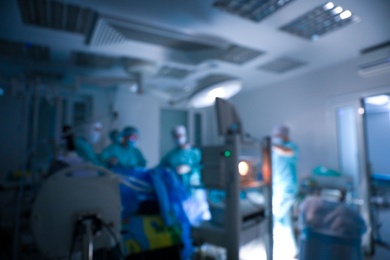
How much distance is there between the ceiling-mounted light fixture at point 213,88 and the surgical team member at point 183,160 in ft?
3.98

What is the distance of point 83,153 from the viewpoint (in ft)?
8.41

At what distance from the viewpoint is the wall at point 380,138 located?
0.87m

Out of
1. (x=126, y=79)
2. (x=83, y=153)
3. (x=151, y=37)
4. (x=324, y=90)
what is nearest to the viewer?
(x=151, y=37)

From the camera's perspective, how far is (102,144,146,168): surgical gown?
9.47ft

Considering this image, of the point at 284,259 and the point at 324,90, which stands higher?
the point at 324,90

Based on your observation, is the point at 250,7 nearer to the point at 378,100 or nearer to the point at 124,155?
the point at 378,100

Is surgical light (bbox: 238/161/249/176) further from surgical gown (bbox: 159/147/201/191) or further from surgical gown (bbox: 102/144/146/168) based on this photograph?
surgical gown (bbox: 102/144/146/168)

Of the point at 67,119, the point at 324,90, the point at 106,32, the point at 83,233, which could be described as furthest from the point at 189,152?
the point at 67,119

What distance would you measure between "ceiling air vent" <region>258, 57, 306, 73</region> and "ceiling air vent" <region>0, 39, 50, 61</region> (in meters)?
2.75

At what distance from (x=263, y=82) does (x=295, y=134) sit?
3.45 feet

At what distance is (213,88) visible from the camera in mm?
1313

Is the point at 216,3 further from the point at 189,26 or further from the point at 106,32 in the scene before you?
the point at 106,32

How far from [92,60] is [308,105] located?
3.18 metres

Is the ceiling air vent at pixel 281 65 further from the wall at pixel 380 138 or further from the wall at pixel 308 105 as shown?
the wall at pixel 380 138
